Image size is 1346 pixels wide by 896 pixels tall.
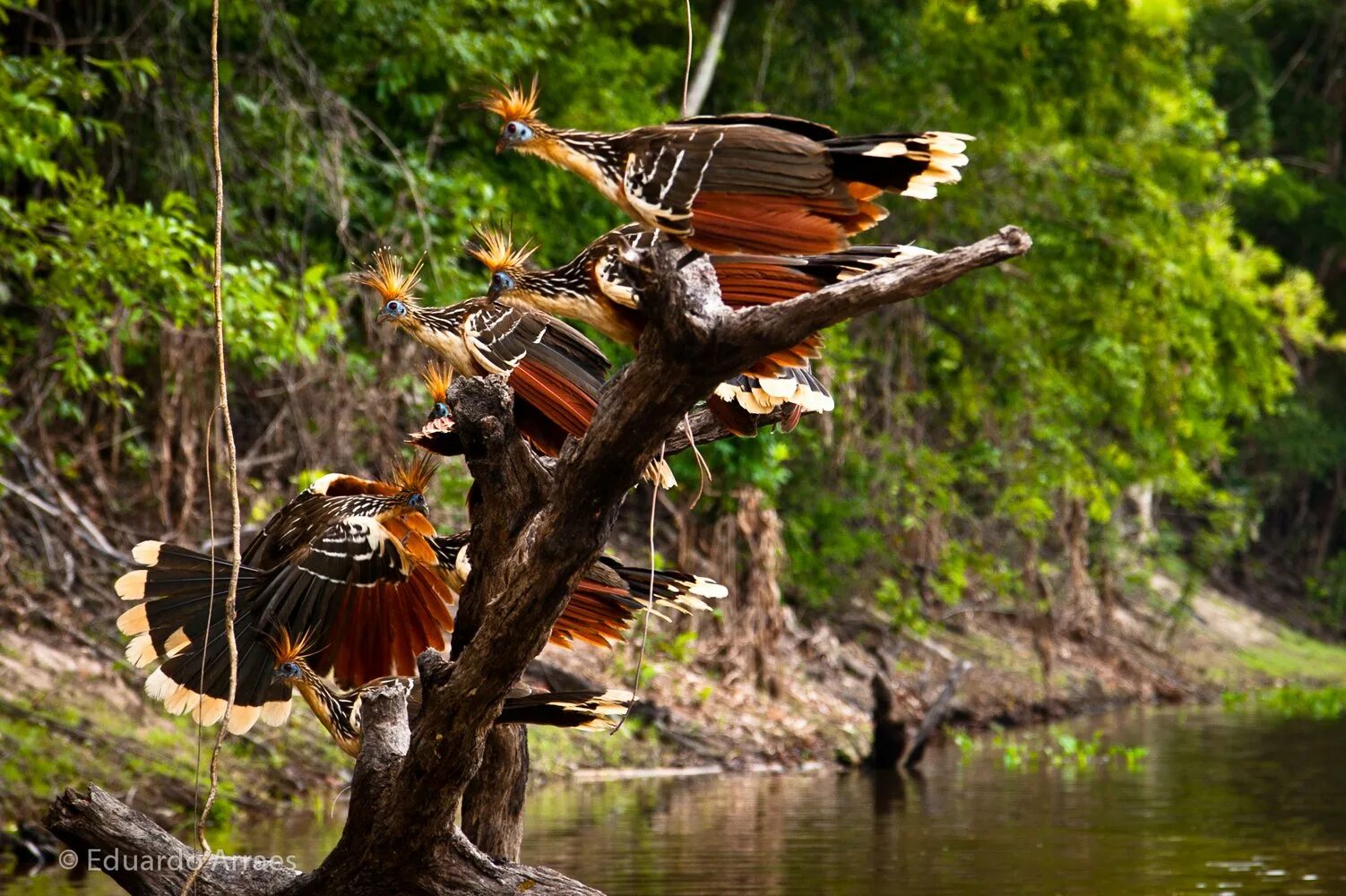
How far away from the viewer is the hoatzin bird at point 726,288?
3346 mm

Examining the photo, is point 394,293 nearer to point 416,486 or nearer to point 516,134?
point 416,486

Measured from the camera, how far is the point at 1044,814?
8469 mm

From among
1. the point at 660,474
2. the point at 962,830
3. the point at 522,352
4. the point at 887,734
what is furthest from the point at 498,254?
the point at 887,734

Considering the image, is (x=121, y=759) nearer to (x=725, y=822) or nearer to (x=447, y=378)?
(x=725, y=822)

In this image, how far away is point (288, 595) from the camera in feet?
15.1

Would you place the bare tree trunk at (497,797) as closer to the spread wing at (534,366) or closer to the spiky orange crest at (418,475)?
the spiky orange crest at (418,475)

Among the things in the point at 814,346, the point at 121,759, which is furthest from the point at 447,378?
the point at 121,759

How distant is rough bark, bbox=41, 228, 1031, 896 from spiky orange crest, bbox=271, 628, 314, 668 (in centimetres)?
47

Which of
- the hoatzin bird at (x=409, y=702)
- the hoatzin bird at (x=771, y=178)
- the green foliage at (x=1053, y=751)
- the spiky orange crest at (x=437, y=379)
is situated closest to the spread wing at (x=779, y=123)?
the hoatzin bird at (x=771, y=178)

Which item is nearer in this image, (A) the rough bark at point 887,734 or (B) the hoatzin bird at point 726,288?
(B) the hoatzin bird at point 726,288

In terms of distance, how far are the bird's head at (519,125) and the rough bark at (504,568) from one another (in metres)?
0.55

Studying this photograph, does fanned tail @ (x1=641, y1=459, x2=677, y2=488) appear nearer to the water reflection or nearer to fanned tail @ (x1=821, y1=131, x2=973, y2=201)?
fanned tail @ (x1=821, y1=131, x2=973, y2=201)

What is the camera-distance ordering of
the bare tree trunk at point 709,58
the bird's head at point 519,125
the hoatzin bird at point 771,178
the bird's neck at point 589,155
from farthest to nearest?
the bare tree trunk at point 709,58 → the bird's head at point 519,125 → the bird's neck at point 589,155 → the hoatzin bird at point 771,178

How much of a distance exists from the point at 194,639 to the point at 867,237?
9.63 m
